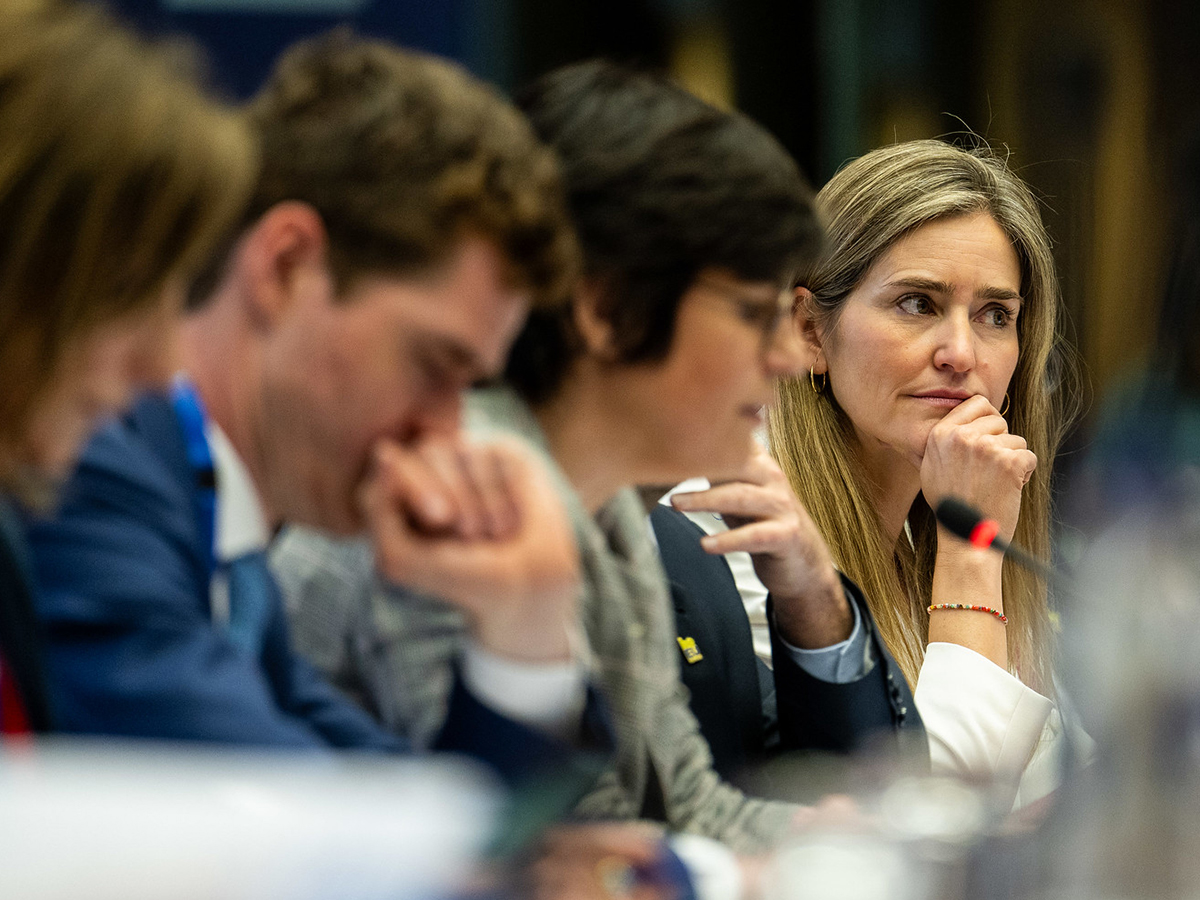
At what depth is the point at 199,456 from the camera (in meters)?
0.77

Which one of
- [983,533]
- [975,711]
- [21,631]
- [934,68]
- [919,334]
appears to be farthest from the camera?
[934,68]

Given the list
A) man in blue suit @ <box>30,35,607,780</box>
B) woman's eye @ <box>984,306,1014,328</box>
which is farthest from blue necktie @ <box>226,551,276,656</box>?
woman's eye @ <box>984,306,1014,328</box>

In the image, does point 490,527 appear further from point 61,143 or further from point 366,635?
point 61,143

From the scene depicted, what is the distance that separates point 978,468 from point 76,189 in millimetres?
1010

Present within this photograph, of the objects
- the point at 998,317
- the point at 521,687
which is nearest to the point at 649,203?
the point at 521,687

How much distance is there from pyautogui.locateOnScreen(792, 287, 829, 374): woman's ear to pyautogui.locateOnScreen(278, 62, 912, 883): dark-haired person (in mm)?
519

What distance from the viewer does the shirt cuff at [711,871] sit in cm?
71

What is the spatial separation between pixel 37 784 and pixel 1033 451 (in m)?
1.30

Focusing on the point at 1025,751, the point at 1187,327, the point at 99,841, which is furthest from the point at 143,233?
the point at 1025,751

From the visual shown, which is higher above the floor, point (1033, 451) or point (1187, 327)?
point (1187, 327)

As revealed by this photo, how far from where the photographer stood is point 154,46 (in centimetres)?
75

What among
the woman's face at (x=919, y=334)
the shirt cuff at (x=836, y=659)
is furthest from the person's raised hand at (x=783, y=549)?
the woman's face at (x=919, y=334)

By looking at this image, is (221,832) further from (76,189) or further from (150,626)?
(76,189)

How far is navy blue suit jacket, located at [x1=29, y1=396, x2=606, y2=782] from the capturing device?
685 millimetres
